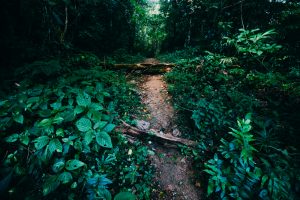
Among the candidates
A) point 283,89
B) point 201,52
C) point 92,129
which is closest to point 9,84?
point 92,129

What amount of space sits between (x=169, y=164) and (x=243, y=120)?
4.99ft

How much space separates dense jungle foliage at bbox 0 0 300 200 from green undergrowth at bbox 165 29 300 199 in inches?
0.8

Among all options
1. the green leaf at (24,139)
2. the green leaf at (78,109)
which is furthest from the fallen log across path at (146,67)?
the green leaf at (24,139)

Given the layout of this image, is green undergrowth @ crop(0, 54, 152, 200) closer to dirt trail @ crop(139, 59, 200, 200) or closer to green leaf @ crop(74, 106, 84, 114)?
green leaf @ crop(74, 106, 84, 114)

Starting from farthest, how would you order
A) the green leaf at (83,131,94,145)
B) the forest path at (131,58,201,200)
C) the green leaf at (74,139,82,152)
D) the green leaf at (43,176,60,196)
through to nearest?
the forest path at (131,58,201,200) → the green leaf at (74,139,82,152) → the green leaf at (83,131,94,145) → the green leaf at (43,176,60,196)

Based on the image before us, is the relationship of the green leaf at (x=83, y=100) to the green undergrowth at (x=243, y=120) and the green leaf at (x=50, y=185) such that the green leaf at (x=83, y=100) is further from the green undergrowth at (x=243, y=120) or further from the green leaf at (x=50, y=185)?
the green undergrowth at (x=243, y=120)

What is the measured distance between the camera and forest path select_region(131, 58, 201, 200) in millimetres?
2766

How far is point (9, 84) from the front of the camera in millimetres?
2961

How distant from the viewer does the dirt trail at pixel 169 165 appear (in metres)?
2.77

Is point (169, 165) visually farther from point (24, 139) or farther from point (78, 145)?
point (24, 139)

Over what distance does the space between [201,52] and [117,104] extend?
6.09 meters

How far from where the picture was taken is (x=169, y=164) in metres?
3.12

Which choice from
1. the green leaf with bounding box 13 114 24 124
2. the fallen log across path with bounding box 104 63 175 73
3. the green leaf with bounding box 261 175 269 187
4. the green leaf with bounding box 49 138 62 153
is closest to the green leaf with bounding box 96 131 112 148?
the green leaf with bounding box 49 138 62 153

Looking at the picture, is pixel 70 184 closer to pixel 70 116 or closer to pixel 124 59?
pixel 70 116
